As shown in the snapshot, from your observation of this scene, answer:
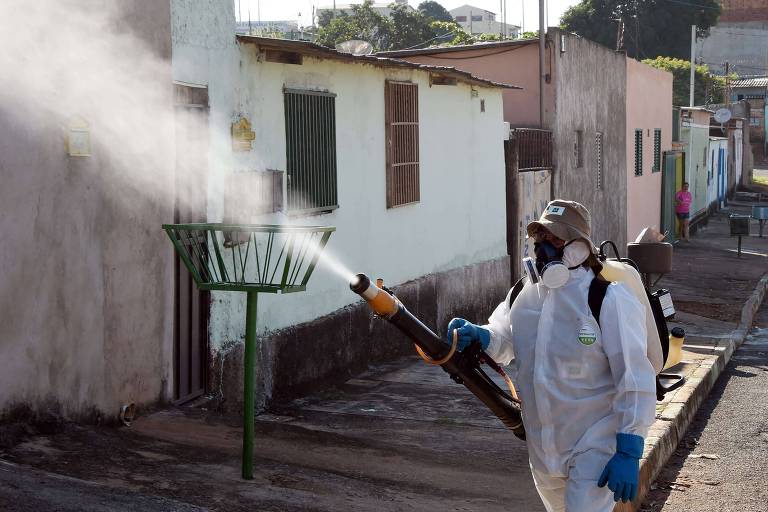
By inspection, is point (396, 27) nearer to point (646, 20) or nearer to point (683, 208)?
point (646, 20)

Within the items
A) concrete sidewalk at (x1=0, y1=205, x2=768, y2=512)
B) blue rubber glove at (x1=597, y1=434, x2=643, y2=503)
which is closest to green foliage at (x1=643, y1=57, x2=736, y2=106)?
concrete sidewalk at (x1=0, y1=205, x2=768, y2=512)

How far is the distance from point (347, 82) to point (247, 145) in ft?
6.61

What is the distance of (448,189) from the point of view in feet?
41.2

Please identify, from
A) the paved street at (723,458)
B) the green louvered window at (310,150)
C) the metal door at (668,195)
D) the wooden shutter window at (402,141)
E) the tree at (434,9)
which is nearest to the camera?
the paved street at (723,458)

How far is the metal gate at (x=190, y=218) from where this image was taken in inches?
284

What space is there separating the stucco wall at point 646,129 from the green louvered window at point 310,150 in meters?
13.6

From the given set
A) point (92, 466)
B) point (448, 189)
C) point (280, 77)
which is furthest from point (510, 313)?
point (448, 189)

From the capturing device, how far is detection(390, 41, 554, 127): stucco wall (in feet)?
53.5

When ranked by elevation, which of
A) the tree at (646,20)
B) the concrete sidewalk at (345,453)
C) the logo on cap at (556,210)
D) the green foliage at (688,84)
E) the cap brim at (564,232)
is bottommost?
the concrete sidewalk at (345,453)

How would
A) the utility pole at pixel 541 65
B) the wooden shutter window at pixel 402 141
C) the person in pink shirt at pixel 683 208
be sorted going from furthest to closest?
1. the person in pink shirt at pixel 683 208
2. the utility pole at pixel 541 65
3. the wooden shutter window at pixel 402 141

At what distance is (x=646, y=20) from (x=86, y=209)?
55.2 m

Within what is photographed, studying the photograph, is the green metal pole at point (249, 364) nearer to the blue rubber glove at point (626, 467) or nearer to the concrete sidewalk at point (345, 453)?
the concrete sidewalk at point (345, 453)

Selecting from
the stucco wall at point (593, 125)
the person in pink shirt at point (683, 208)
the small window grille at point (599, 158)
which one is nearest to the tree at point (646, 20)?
the person in pink shirt at point (683, 208)

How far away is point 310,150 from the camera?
353 inches
